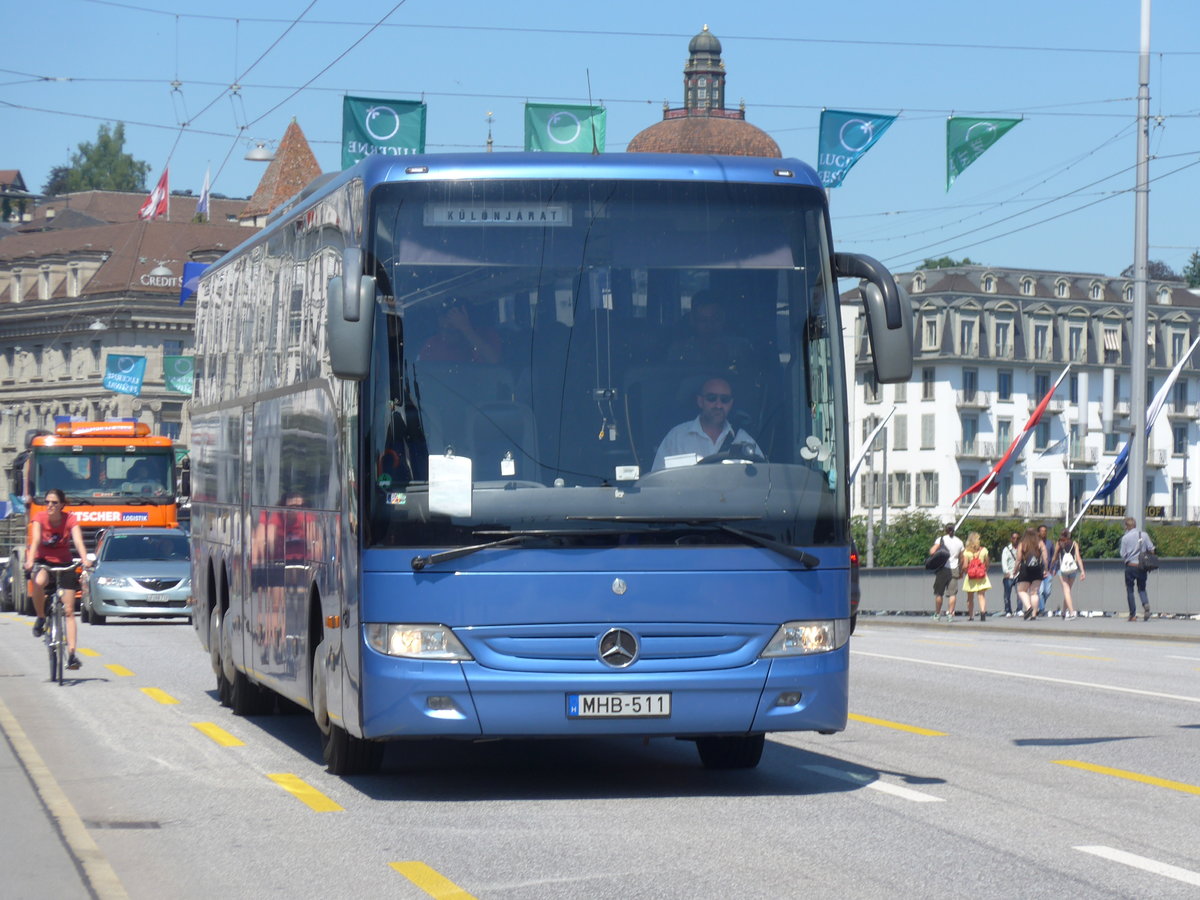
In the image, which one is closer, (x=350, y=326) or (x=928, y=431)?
(x=350, y=326)

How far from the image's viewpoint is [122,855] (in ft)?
29.8

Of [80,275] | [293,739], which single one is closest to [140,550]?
[293,739]

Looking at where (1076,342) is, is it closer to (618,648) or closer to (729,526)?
(729,526)

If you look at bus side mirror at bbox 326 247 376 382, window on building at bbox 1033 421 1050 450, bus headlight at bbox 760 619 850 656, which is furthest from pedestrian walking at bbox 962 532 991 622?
window on building at bbox 1033 421 1050 450

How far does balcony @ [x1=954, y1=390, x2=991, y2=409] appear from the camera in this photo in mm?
121319

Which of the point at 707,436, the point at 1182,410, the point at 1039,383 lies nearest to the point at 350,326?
the point at 707,436

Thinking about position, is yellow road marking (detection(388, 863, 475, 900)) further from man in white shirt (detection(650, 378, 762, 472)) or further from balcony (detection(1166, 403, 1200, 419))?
balcony (detection(1166, 403, 1200, 419))

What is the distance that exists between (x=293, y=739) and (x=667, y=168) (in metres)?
5.14

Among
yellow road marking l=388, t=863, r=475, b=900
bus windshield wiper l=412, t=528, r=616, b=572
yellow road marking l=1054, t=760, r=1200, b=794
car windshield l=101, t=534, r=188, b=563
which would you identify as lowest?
yellow road marking l=1054, t=760, r=1200, b=794

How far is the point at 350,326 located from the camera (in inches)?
405

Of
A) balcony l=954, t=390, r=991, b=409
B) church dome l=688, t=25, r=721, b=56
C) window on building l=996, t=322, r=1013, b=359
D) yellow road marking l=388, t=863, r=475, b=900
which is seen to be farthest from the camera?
church dome l=688, t=25, r=721, b=56

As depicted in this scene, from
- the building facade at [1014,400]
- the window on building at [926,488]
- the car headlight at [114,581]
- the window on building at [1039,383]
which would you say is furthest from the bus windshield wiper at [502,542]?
the window on building at [1039,383]

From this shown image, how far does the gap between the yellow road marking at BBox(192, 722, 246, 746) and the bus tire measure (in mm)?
3270

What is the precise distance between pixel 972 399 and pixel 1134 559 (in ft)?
285
